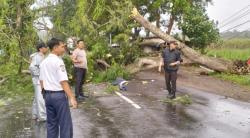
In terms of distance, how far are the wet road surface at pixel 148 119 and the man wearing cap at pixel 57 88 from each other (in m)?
1.63

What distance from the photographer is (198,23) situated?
26.0 m

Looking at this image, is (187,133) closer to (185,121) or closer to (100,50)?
(185,121)

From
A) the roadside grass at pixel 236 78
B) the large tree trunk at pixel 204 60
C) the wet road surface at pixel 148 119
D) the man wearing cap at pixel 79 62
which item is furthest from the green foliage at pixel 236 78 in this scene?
the man wearing cap at pixel 79 62

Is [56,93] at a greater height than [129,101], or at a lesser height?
greater

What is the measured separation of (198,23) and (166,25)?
512cm

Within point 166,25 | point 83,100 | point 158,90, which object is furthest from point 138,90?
point 166,25

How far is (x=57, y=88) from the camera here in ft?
24.5

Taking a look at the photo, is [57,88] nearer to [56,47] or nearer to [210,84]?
[56,47]

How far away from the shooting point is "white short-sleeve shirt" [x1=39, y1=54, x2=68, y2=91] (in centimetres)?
742

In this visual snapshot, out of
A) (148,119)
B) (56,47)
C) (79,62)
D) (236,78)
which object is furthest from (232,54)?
(56,47)

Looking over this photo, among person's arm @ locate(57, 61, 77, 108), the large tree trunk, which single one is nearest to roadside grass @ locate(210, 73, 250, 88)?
the large tree trunk

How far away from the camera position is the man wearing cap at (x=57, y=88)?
293 inches

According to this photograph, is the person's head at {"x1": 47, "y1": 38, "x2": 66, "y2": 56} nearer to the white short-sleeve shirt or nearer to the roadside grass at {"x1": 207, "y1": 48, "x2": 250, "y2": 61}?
the white short-sleeve shirt

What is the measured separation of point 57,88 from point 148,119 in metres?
3.77
